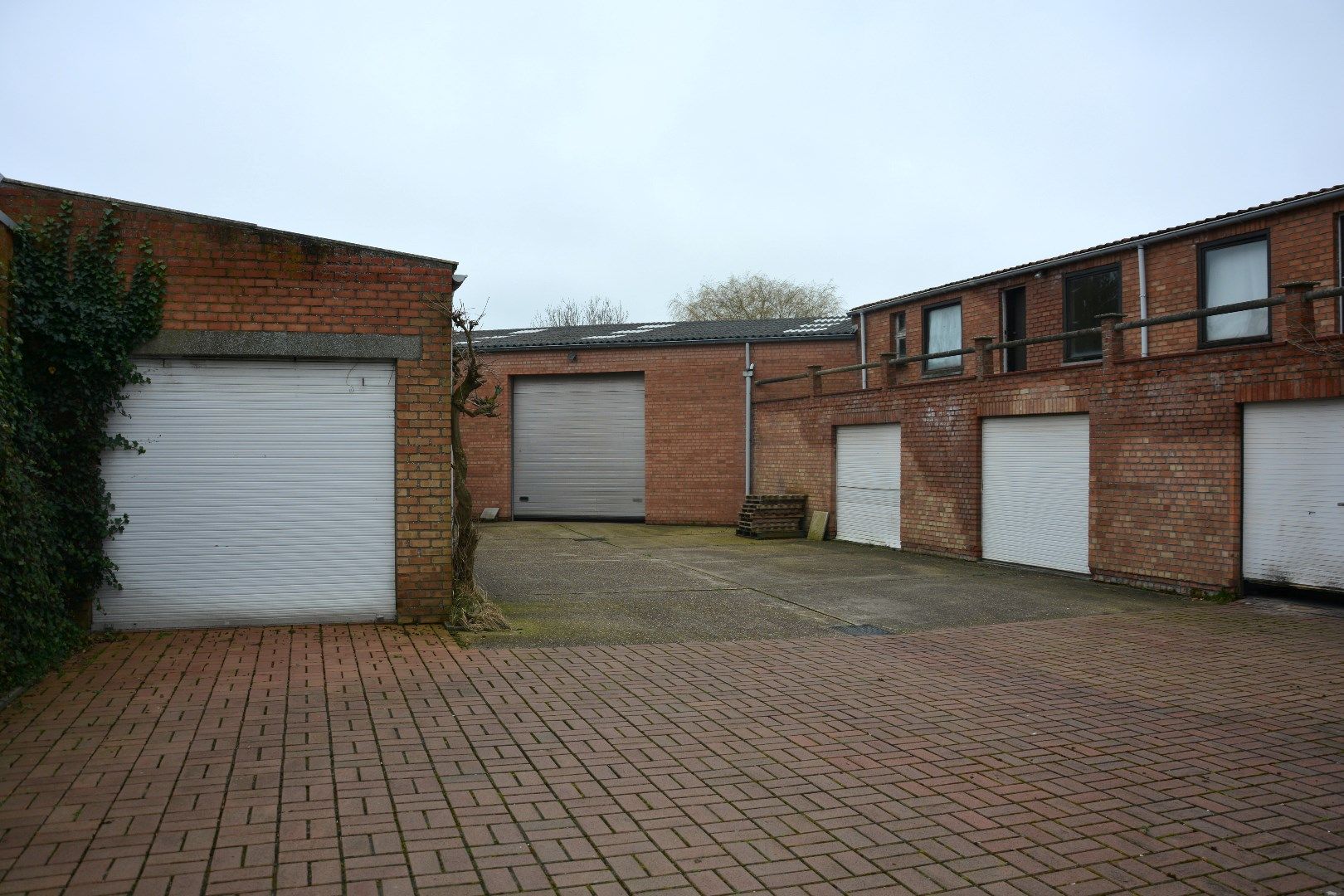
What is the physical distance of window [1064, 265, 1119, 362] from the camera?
16703 mm

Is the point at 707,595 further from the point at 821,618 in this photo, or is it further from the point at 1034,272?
the point at 1034,272

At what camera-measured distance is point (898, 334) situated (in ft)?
70.3

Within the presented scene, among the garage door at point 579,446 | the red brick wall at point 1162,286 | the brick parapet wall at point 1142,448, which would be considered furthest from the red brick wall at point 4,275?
the garage door at point 579,446

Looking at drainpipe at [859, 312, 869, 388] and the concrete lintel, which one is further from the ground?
drainpipe at [859, 312, 869, 388]

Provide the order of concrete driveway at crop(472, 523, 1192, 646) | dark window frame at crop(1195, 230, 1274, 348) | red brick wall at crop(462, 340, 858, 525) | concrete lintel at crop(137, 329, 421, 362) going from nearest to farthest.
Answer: concrete lintel at crop(137, 329, 421, 362) → concrete driveway at crop(472, 523, 1192, 646) → dark window frame at crop(1195, 230, 1274, 348) → red brick wall at crop(462, 340, 858, 525)

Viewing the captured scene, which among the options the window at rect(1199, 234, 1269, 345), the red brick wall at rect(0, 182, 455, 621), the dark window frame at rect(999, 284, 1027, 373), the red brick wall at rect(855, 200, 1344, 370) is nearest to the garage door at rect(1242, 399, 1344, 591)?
the red brick wall at rect(855, 200, 1344, 370)

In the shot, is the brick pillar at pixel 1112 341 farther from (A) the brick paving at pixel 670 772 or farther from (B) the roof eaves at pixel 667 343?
(B) the roof eaves at pixel 667 343

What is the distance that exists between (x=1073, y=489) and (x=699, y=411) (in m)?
10.6

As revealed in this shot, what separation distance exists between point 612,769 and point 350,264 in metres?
5.99

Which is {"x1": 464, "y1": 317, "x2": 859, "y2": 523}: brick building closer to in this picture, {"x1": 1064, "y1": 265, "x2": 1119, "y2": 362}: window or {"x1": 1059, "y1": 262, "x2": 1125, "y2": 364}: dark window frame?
{"x1": 1059, "y1": 262, "x2": 1125, "y2": 364}: dark window frame

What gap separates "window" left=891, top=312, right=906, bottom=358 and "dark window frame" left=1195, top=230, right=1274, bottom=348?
6.87m

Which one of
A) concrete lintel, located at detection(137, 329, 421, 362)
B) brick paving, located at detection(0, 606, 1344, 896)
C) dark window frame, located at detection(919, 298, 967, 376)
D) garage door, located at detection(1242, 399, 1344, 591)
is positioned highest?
dark window frame, located at detection(919, 298, 967, 376)

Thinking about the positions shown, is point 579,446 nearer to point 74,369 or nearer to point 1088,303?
point 1088,303

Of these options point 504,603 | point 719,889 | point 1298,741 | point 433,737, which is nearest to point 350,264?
point 504,603
